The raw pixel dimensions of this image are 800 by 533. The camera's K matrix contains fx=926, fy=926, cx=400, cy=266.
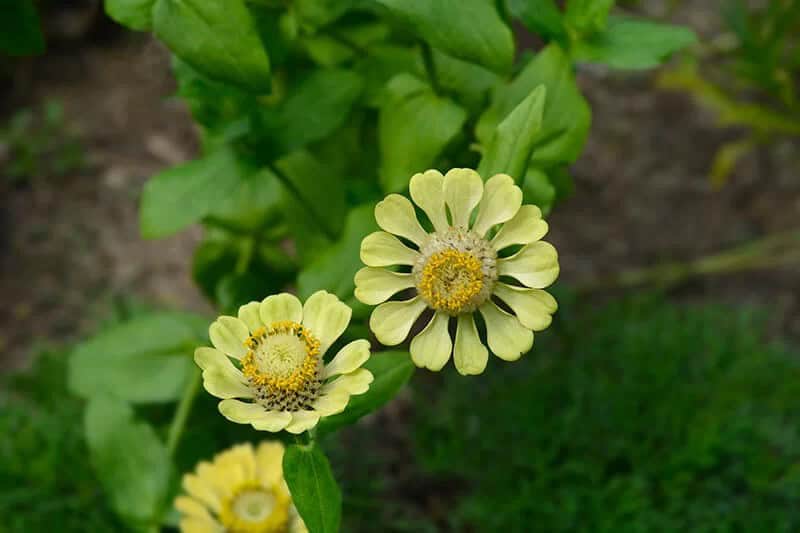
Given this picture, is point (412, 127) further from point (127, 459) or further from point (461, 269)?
point (127, 459)

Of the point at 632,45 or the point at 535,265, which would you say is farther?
the point at 632,45

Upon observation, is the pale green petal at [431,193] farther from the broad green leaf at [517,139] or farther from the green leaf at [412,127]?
the green leaf at [412,127]

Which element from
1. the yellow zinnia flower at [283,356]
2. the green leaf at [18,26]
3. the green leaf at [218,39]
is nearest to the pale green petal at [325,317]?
the yellow zinnia flower at [283,356]

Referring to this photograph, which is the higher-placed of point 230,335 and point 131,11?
point 131,11

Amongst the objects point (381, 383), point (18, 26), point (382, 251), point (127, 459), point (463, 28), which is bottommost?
point (127, 459)

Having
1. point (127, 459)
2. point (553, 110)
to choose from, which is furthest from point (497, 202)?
point (127, 459)

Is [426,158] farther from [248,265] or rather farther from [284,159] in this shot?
[248,265]
